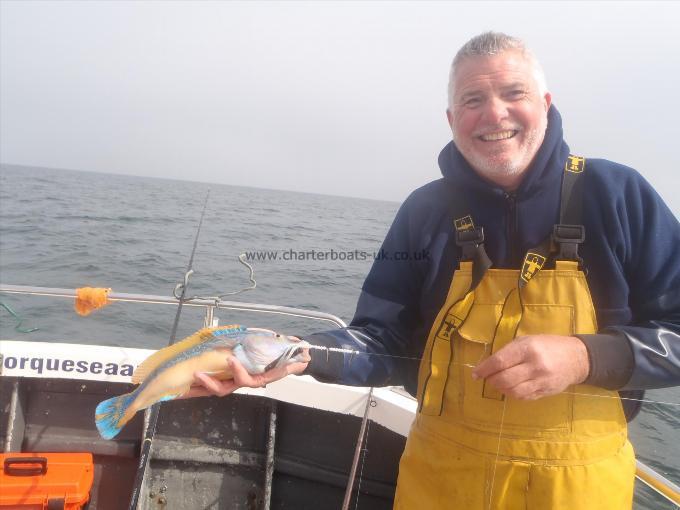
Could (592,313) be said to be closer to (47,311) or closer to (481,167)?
(481,167)

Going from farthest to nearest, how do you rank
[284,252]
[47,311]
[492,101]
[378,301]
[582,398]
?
[284,252]
[47,311]
[378,301]
[492,101]
[582,398]

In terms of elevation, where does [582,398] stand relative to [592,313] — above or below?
below

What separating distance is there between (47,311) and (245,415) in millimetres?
8320

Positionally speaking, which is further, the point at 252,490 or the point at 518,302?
the point at 252,490

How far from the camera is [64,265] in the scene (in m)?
13.7

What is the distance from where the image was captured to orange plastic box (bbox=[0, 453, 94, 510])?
127 inches

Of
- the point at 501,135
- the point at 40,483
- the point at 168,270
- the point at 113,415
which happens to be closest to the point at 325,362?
the point at 113,415

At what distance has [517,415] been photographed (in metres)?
1.91

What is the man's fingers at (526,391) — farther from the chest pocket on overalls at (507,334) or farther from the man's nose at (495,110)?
the man's nose at (495,110)

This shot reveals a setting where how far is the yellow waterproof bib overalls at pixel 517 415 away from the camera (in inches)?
73.5

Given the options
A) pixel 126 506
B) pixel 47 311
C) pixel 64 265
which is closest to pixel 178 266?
pixel 64 265

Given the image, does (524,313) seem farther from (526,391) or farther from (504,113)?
(504,113)

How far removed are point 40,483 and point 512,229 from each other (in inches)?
130

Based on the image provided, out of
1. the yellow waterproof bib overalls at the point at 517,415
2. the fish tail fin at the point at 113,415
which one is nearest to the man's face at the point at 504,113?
the yellow waterproof bib overalls at the point at 517,415
